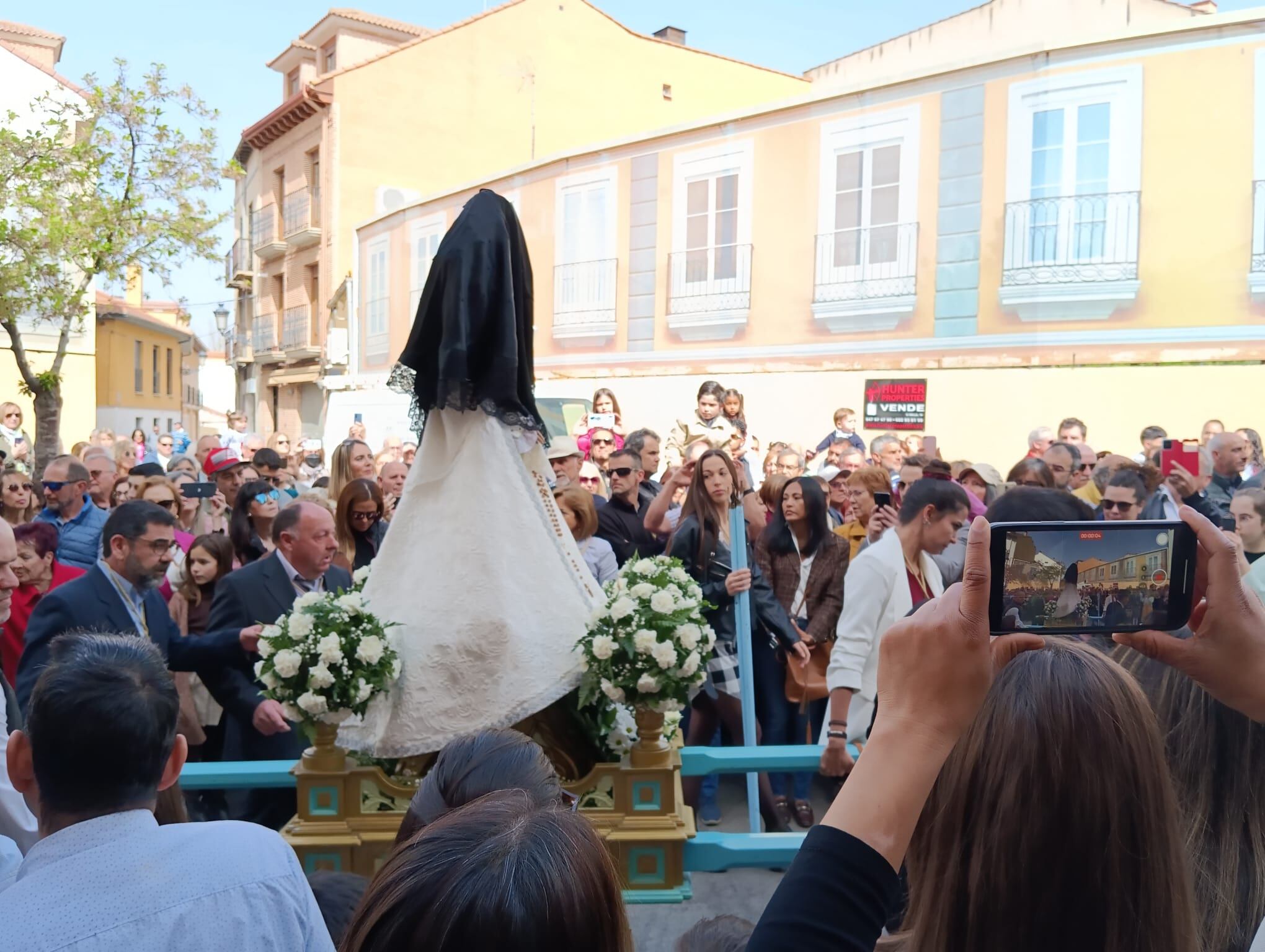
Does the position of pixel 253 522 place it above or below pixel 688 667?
above

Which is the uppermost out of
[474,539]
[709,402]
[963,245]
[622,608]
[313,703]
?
[963,245]

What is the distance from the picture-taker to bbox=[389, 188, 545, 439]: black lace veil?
3.63m

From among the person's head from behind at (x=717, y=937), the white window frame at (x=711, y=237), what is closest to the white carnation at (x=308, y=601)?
the person's head from behind at (x=717, y=937)

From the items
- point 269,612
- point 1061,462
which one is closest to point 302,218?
point 1061,462

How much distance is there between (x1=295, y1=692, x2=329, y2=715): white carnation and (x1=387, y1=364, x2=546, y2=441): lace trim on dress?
3.22 ft

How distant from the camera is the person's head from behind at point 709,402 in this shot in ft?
30.3

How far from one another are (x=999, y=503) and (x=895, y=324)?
11.1m

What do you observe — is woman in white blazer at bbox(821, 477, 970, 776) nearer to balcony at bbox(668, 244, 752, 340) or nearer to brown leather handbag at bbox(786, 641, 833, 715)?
brown leather handbag at bbox(786, 641, 833, 715)

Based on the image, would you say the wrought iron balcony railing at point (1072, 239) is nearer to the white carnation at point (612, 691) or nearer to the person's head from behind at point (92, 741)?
the white carnation at point (612, 691)

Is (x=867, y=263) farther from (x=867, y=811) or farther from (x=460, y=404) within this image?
(x=867, y=811)

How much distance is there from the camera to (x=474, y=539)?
3.58 m

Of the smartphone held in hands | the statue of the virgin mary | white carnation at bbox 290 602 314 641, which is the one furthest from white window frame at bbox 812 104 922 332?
the smartphone held in hands

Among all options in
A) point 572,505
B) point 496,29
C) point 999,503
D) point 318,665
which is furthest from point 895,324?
point 496,29

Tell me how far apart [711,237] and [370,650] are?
44.9 ft
